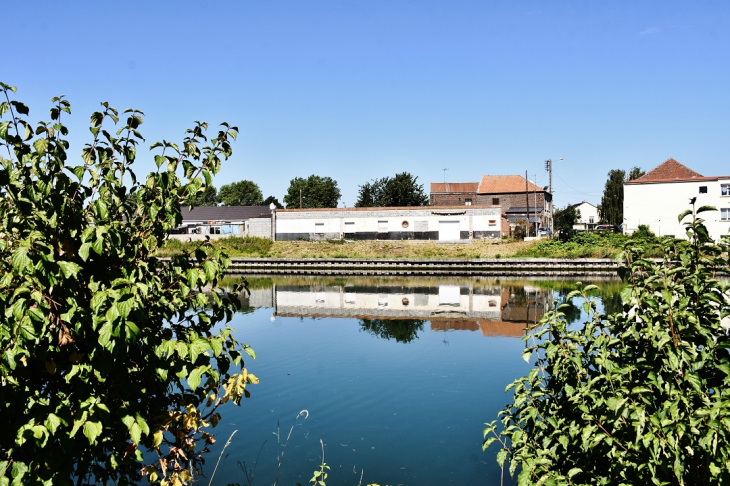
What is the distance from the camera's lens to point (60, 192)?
383 centimetres

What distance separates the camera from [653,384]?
13.3ft

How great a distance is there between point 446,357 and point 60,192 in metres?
12.5

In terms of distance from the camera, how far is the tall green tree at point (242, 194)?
12644 centimetres

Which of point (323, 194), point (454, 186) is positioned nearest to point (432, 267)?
point (454, 186)

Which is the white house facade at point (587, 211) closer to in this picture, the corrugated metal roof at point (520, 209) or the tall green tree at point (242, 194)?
the corrugated metal roof at point (520, 209)

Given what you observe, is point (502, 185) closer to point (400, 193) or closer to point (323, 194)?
point (400, 193)

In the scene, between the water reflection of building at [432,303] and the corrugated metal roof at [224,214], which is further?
the corrugated metal roof at [224,214]

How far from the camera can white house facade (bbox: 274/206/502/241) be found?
51781 millimetres

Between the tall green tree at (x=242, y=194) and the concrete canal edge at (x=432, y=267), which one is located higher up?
the tall green tree at (x=242, y=194)

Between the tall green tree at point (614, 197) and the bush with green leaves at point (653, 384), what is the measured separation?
74.8m

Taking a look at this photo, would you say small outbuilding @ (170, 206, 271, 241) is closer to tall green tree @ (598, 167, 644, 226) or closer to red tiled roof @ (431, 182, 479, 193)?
red tiled roof @ (431, 182, 479, 193)

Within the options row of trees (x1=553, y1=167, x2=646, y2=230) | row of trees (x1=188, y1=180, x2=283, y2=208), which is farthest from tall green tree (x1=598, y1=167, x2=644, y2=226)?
row of trees (x1=188, y1=180, x2=283, y2=208)

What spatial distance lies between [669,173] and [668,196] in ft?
10.2

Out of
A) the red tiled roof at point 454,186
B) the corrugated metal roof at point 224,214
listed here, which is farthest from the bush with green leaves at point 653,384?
the red tiled roof at point 454,186
